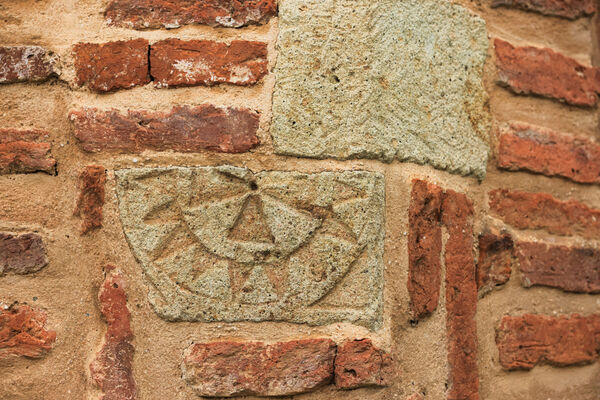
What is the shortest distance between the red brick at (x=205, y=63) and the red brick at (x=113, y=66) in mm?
21

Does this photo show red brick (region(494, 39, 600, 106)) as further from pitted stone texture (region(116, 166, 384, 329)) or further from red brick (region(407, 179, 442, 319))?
pitted stone texture (region(116, 166, 384, 329))

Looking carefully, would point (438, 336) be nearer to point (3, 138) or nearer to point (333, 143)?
point (333, 143)

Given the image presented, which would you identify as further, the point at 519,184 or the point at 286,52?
the point at 519,184

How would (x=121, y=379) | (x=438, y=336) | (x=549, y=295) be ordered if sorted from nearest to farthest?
1. (x=121, y=379)
2. (x=438, y=336)
3. (x=549, y=295)

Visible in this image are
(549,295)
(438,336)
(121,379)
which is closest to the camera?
(121,379)

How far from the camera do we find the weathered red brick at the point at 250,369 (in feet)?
3.22

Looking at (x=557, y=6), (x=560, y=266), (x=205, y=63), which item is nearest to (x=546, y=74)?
(x=557, y=6)

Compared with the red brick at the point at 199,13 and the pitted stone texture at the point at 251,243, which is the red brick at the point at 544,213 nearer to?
the pitted stone texture at the point at 251,243

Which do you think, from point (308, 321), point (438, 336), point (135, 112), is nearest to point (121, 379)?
point (308, 321)

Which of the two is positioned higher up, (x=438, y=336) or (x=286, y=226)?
(x=286, y=226)

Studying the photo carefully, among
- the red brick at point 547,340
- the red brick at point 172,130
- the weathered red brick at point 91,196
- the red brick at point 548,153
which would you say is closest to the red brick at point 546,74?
the red brick at point 548,153

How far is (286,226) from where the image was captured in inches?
39.7

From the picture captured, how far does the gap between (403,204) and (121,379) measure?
56 cm

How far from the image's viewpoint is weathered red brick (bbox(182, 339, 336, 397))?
0.98m
